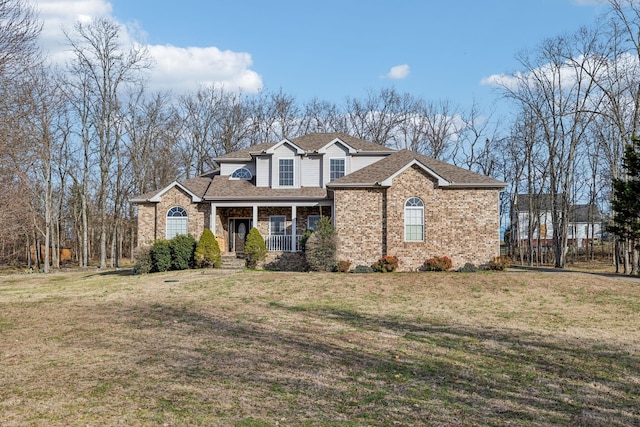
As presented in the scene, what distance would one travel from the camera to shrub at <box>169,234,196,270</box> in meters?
25.1

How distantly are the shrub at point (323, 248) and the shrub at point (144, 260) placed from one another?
7.93 meters

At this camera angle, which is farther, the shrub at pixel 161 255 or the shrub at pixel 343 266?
the shrub at pixel 161 255

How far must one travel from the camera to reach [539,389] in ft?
26.7

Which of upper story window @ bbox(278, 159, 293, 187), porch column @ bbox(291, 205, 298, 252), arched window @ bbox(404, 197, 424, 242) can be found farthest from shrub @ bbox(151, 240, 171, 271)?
arched window @ bbox(404, 197, 424, 242)

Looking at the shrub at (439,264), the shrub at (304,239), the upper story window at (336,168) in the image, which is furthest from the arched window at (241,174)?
the shrub at (439,264)

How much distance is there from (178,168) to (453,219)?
32260 mm

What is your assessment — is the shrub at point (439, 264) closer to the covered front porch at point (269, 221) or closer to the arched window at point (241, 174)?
the covered front porch at point (269, 221)

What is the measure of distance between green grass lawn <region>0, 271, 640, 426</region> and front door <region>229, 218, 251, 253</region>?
31.8ft

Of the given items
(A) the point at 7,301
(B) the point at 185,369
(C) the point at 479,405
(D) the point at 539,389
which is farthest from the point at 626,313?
(A) the point at 7,301

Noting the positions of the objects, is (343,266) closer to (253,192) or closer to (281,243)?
(281,243)

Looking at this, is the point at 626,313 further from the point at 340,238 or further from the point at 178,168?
the point at 178,168

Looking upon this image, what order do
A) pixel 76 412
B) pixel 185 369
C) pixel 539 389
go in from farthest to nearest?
pixel 185 369 < pixel 539 389 < pixel 76 412

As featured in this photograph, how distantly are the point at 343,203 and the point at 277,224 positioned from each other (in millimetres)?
5201

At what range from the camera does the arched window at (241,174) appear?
29.5 meters
